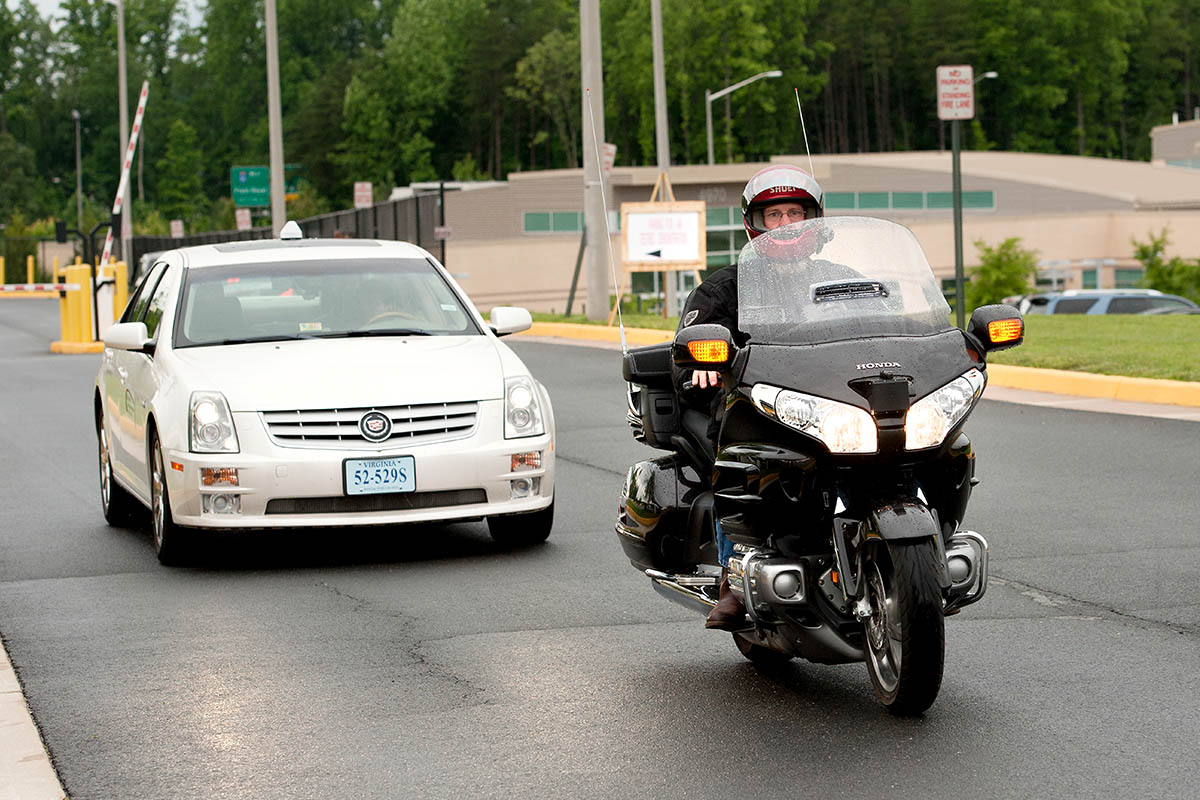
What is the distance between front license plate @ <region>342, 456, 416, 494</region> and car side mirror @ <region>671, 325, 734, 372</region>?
3467 millimetres

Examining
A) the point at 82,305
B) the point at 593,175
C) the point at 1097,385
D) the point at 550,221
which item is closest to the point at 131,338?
the point at 1097,385

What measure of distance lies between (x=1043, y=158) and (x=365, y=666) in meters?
85.2

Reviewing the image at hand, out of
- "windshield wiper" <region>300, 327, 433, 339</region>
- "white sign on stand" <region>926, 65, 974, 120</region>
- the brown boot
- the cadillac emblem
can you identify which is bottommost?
the brown boot

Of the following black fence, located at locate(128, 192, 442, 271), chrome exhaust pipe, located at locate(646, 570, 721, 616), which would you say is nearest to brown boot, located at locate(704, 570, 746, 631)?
chrome exhaust pipe, located at locate(646, 570, 721, 616)

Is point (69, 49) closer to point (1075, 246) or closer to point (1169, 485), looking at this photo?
point (1075, 246)

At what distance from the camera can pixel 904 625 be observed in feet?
16.4

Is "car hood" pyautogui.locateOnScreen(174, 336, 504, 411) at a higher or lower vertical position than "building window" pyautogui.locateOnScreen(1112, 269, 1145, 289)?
lower

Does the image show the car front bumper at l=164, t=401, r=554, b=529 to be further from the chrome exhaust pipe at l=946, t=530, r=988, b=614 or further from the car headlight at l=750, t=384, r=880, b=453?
the chrome exhaust pipe at l=946, t=530, r=988, b=614

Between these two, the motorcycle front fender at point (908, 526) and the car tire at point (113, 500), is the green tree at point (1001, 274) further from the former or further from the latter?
the motorcycle front fender at point (908, 526)

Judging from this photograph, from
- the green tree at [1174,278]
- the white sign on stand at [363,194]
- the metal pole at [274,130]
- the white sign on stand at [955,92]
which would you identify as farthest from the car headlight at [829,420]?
the green tree at [1174,278]

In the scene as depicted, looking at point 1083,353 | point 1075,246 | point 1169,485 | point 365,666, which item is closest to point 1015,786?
point 365,666

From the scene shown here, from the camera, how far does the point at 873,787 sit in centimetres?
481

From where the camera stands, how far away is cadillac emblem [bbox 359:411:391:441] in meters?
8.66

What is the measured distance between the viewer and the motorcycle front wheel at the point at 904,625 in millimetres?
4973
